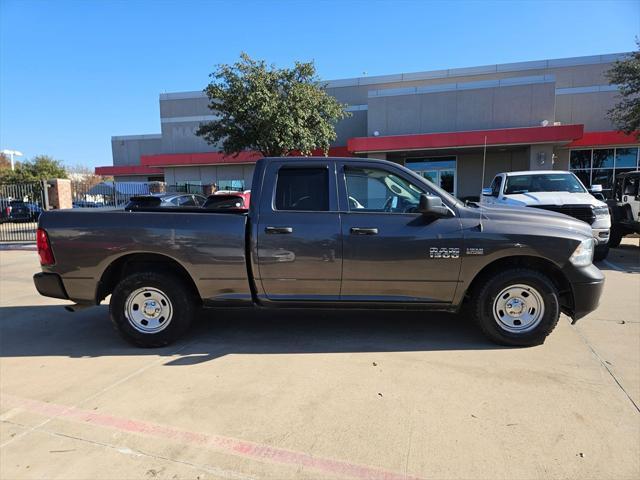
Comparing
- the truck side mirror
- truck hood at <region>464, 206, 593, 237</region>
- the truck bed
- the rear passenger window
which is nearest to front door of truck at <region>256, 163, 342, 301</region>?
the rear passenger window

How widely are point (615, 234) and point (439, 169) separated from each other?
11.5 meters

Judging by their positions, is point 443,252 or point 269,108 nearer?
point 443,252

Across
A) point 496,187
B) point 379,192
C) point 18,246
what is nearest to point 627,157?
point 496,187

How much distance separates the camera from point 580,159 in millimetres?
21922

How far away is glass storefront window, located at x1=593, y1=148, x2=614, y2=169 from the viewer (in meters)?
21.2

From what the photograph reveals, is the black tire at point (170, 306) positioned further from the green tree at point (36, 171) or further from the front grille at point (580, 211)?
the green tree at point (36, 171)

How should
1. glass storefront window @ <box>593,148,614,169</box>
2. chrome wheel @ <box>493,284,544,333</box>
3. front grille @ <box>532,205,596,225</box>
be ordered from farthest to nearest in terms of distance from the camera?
glass storefront window @ <box>593,148,614,169</box> < front grille @ <box>532,205,596,225</box> < chrome wheel @ <box>493,284,544,333</box>

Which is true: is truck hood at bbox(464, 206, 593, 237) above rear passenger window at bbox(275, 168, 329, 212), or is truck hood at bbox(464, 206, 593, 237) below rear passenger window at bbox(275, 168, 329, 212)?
below

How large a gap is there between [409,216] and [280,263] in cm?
140

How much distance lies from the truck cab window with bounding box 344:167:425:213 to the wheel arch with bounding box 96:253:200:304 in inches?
77.5

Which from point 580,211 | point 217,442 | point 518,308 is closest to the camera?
point 217,442

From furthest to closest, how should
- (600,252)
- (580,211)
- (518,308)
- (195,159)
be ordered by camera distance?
(195,159), (600,252), (580,211), (518,308)

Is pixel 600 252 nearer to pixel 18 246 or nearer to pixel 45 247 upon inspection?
pixel 45 247

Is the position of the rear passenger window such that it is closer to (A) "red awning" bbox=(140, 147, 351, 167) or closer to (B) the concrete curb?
(B) the concrete curb
